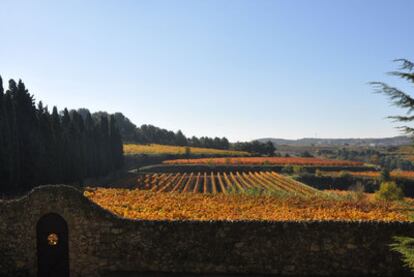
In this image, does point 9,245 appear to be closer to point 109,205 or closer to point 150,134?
point 109,205

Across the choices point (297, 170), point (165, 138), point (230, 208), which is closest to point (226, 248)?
point (230, 208)

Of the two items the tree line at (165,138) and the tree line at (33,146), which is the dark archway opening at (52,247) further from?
the tree line at (165,138)

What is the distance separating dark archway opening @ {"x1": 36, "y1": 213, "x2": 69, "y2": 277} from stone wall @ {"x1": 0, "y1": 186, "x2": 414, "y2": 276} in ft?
1.04

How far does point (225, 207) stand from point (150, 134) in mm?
107121

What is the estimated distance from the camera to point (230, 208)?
19812 mm

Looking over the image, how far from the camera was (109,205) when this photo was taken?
1866 centimetres

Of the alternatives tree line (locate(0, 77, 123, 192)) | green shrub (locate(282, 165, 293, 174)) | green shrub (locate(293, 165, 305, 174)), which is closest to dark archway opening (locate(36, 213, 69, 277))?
tree line (locate(0, 77, 123, 192))

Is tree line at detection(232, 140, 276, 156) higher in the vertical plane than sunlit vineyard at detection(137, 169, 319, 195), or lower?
higher

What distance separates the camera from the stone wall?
14.7 meters

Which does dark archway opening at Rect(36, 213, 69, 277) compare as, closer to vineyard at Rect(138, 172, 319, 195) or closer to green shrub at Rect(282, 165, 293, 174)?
vineyard at Rect(138, 172, 319, 195)

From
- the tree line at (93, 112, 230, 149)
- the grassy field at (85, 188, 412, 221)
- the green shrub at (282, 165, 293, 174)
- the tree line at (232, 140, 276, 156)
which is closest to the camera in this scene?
the grassy field at (85, 188, 412, 221)

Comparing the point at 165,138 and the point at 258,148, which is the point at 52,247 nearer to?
the point at 258,148

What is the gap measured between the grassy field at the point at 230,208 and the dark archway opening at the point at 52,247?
250cm

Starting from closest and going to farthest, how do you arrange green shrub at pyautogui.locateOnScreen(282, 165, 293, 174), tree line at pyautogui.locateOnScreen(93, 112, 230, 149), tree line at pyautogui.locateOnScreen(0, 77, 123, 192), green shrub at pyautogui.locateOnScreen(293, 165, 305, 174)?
tree line at pyautogui.locateOnScreen(0, 77, 123, 192), green shrub at pyautogui.locateOnScreen(293, 165, 305, 174), green shrub at pyautogui.locateOnScreen(282, 165, 293, 174), tree line at pyautogui.locateOnScreen(93, 112, 230, 149)
